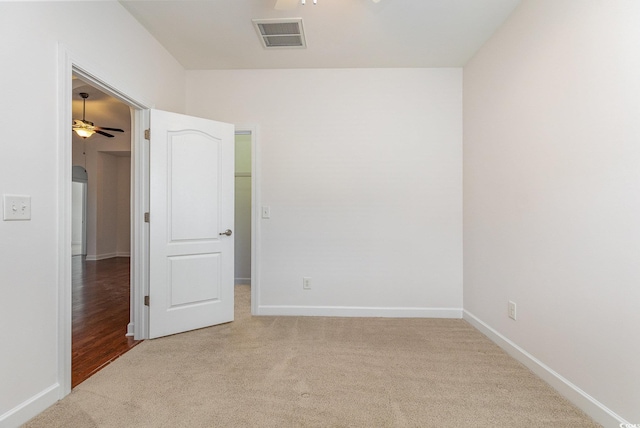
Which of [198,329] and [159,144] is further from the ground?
[159,144]

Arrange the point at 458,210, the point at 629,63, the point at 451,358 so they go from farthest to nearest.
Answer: the point at 458,210, the point at 451,358, the point at 629,63

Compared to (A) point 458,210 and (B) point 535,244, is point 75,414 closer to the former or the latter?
(B) point 535,244

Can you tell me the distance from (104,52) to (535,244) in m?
3.34

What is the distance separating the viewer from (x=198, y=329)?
113 inches

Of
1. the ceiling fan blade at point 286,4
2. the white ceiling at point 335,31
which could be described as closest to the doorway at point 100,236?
the white ceiling at point 335,31

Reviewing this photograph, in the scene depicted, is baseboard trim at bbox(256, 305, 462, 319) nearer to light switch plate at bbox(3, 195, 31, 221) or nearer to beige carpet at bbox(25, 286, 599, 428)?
beige carpet at bbox(25, 286, 599, 428)

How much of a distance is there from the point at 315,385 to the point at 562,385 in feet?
5.00

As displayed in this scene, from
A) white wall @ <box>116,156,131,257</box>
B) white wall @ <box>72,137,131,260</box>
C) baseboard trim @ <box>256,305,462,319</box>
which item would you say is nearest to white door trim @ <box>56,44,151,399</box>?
baseboard trim @ <box>256,305,462,319</box>

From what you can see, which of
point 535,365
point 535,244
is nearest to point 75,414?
point 535,365

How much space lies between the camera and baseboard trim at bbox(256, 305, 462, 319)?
3236 mm

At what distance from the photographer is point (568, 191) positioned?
1.82 meters

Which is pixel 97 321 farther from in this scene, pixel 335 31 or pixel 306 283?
pixel 335 31

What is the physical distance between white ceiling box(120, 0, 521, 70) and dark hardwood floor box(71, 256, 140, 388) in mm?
2702

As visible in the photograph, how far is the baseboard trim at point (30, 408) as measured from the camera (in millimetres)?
1487
